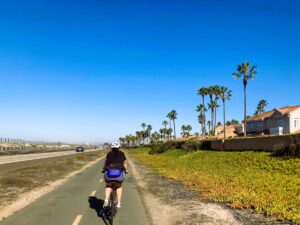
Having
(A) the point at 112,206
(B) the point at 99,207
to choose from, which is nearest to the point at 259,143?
(B) the point at 99,207

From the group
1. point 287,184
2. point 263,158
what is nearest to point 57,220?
point 287,184

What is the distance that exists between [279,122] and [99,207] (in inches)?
2832

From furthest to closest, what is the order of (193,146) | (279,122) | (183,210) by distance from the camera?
(279,122) < (193,146) < (183,210)

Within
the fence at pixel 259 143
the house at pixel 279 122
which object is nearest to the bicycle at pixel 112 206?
the fence at pixel 259 143

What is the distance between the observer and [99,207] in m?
14.0

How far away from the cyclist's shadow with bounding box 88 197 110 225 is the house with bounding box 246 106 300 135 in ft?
213

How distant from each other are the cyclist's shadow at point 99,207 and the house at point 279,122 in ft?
213

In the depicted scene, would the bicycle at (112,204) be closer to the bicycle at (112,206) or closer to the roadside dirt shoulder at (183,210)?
the bicycle at (112,206)

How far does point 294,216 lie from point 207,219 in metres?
2.55

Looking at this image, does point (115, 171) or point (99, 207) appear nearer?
point (115, 171)

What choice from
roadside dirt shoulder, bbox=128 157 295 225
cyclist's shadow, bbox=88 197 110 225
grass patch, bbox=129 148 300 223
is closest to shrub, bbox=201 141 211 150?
grass patch, bbox=129 148 300 223

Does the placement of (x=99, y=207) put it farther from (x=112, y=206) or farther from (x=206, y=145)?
(x=206, y=145)

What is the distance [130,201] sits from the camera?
15.7 metres

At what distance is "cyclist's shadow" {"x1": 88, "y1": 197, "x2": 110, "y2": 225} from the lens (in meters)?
11.8
